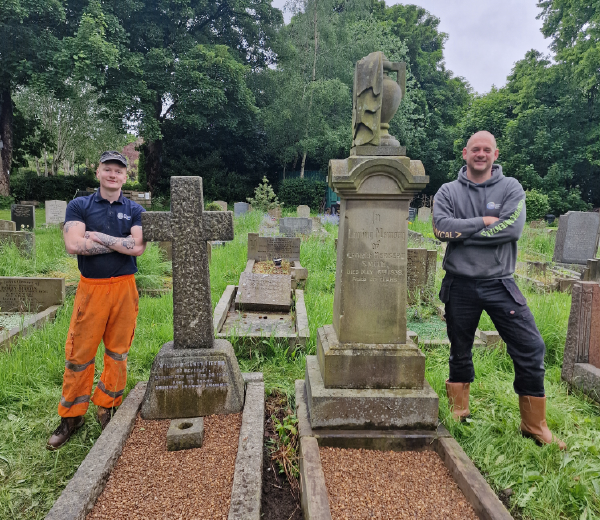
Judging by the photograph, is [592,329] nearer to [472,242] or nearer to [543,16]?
[472,242]

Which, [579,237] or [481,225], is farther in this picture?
[579,237]

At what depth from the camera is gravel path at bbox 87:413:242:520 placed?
211 centimetres

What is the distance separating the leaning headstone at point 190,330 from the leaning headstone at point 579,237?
9.31 meters

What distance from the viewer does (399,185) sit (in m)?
2.74

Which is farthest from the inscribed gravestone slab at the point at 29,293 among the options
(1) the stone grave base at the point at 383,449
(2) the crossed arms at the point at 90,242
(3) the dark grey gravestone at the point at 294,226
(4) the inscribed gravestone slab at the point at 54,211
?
(4) the inscribed gravestone slab at the point at 54,211

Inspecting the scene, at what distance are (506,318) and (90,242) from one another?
112 inches

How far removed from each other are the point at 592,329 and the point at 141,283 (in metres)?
6.02

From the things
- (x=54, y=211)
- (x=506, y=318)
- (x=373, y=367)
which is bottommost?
(x=373, y=367)

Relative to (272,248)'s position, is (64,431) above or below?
below

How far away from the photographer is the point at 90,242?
8.71 feet

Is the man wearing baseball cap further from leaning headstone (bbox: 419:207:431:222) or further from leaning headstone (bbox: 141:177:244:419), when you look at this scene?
leaning headstone (bbox: 419:207:431:222)

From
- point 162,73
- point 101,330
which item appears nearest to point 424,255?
point 101,330

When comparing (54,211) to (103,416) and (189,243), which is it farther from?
(189,243)

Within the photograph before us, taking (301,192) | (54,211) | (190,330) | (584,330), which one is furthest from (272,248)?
(301,192)
